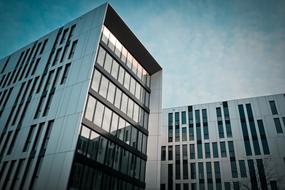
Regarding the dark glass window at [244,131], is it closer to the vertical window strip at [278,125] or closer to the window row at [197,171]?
the vertical window strip at [278,125]

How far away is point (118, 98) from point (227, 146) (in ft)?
86.8

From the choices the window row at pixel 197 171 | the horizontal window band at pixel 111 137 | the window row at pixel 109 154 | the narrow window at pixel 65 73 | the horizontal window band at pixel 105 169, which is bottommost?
the horizontal window band at pixel 105 169

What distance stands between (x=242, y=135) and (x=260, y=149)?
390 cm

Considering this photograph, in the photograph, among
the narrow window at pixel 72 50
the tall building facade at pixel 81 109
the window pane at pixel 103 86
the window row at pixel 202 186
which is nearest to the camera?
the tall building facade at pixel 81 109

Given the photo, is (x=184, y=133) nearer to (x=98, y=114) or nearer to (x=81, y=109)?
(x=98, y=114)

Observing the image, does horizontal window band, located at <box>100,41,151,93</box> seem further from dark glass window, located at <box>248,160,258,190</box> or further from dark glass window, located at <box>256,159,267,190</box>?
dark glass window, located at <box>256,159,267,190</box>

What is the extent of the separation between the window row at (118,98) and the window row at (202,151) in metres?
18.3

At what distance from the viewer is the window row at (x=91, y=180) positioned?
20703mm

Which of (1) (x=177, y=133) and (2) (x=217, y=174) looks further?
(1) (x=177, y=133)

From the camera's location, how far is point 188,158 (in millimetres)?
47969

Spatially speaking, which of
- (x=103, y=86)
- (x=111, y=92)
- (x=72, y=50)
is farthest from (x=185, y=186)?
(x=72, y=50)

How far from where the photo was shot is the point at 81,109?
917 inches

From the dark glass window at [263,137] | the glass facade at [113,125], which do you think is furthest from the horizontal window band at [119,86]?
the dark glass window at [263,137]

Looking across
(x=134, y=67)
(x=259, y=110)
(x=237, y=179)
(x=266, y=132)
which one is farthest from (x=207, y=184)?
(x=134, y=67)
